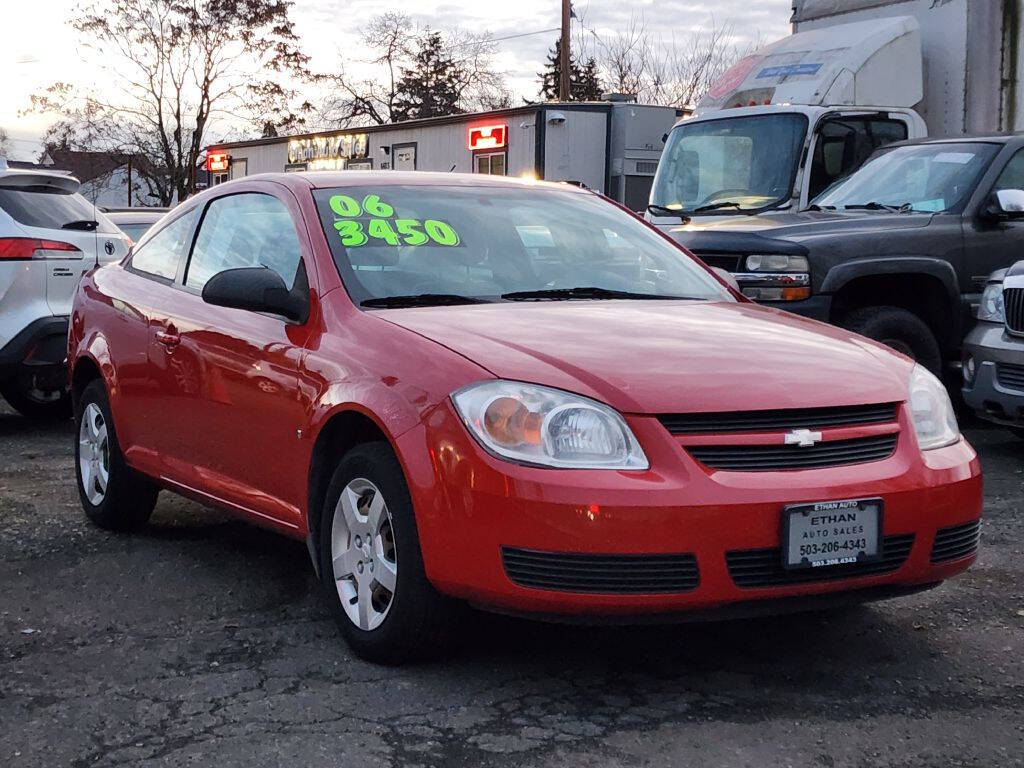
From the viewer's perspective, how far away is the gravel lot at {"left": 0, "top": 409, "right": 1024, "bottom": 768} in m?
3.56

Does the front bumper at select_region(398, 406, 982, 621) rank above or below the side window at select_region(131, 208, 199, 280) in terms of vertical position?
below

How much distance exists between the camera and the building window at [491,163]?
24.7 meters

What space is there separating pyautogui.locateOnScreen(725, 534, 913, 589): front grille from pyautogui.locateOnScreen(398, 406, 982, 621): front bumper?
13mm

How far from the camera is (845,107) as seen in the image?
450 inches

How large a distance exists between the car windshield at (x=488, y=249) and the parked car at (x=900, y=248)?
3.04m

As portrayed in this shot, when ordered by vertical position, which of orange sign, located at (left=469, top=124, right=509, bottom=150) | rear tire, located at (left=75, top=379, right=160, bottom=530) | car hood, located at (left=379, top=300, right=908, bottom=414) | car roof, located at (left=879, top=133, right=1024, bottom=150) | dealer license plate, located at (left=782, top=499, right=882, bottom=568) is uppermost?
orange sign, located at (left=469, top=124, right=509, bottom=150)

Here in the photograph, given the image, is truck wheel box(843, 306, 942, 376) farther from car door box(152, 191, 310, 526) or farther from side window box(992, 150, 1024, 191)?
car door box(152, 191, 310, 526)

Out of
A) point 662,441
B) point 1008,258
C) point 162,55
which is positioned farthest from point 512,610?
point 162,55

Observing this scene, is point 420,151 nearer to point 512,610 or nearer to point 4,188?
point 4,188

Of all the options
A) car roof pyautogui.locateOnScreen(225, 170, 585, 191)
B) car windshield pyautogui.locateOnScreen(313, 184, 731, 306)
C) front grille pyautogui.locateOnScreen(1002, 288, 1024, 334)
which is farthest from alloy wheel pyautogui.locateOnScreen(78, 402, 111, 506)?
front grille pyautogui.locateOnScreen(1002, 288, 1024, 334)

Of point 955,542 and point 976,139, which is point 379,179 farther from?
point 976,139

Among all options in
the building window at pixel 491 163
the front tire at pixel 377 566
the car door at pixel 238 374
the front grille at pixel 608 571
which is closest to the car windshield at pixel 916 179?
the car door at pixel 238 374

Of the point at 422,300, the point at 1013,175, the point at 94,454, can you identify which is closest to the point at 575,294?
the point at 422,300

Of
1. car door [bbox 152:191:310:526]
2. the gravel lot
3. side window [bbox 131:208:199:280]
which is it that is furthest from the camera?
side window [bbox 131:208:199:280]
